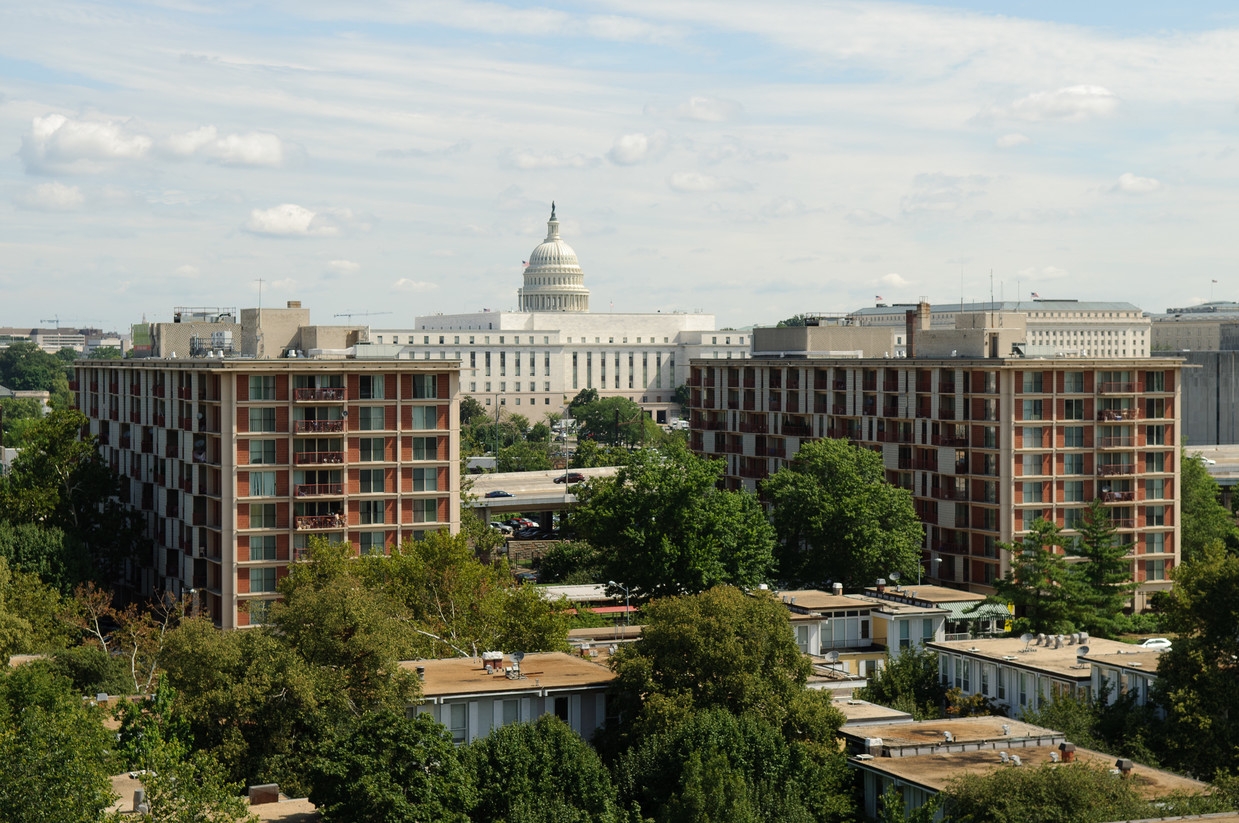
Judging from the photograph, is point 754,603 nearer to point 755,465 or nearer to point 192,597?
point 192,597

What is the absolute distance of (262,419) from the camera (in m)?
84.1

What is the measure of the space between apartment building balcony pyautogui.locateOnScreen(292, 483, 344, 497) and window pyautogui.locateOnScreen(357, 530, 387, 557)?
2.88 meters

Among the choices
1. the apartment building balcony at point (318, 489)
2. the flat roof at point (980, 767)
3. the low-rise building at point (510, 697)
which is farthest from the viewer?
the apartment building balcony at point (318, 489)

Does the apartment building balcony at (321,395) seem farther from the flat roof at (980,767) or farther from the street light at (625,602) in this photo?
the flat roof at (980,767)

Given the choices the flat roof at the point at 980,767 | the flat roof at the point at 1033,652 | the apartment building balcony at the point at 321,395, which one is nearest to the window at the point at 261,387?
the apartment building balcony at the point at 321,395

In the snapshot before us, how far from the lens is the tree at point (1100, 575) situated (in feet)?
259

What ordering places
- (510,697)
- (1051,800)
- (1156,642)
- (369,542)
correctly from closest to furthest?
(1051,800), (510,697), (1156,642), (369,542)

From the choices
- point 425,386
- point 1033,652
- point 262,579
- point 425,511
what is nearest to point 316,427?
point 425,386

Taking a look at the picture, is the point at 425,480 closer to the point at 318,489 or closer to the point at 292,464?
the point at 318,489

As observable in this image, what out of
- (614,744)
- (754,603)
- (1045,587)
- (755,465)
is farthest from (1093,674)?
(755,465)

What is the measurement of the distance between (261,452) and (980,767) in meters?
50.8

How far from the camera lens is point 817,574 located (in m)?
92.6

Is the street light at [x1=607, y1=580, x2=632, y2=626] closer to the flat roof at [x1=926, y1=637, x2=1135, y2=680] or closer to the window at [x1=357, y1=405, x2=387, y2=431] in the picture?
the window at [x1=357, y1=405, x2=387, y2=431]

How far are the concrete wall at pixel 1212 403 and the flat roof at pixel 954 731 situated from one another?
463 ft
